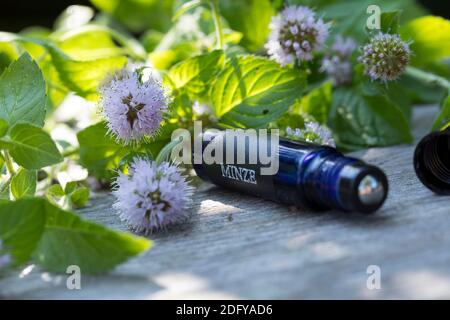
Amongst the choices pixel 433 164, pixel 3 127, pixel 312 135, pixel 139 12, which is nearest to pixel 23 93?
pixel 3 127

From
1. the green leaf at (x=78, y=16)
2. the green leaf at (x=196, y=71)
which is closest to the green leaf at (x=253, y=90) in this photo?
the green leaf at (x=196, y=71)

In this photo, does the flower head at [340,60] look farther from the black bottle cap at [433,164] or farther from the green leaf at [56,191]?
the green leaf at [56,191]

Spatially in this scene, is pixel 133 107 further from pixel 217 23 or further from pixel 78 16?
pixel 78 16

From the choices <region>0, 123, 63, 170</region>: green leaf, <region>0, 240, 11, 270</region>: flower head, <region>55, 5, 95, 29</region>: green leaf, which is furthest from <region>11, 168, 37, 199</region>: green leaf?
<region>55, 5, 95, 29</region>: green leaf

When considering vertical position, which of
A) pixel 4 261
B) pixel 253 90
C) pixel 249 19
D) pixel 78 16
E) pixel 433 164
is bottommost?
pixel 4 261

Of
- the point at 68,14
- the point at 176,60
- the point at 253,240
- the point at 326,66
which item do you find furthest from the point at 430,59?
the point at 68,14
